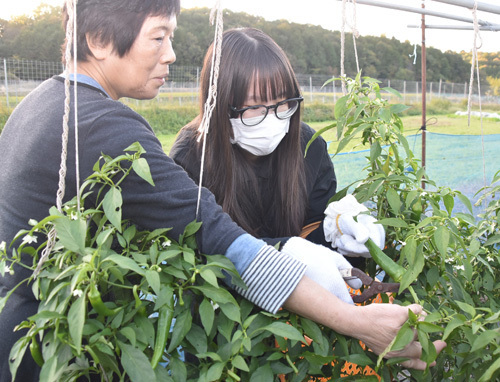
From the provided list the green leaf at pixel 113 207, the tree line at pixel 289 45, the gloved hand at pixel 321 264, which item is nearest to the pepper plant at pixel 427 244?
the gloved hand at pixel 321 264

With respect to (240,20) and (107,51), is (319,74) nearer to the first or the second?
(240,20)

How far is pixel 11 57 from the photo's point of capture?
7.49m

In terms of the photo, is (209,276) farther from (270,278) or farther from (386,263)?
(386,263)

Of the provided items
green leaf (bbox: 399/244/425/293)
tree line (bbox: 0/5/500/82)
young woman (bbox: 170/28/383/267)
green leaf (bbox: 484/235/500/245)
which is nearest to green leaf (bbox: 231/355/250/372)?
green leaf (bbox: 399/244/425/293)

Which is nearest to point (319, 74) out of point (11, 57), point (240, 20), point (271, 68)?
point (240, 20)

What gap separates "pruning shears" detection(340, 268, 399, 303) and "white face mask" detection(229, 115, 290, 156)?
489 mm

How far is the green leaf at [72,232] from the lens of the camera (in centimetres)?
71

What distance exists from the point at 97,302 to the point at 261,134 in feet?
2.58

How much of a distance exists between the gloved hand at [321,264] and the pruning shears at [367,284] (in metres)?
0.01

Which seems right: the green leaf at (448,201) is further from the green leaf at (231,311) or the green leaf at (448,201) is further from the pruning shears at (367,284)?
the green leaf at (231,311)

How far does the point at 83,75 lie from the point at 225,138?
494 millimetres

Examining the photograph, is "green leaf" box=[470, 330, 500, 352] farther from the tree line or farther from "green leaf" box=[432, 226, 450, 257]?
the tree line

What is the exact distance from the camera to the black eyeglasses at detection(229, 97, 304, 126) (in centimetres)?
132

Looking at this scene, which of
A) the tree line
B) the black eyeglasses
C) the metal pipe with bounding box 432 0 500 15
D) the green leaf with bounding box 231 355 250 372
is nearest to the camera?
Answer: the green leaf with bounding box 231 355 250 372
